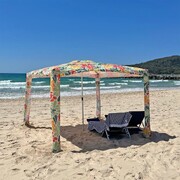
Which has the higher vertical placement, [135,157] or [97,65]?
[97,65]

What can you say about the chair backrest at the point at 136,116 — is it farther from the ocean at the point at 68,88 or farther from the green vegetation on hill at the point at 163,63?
the green vegetation on hill at the point at 163,63

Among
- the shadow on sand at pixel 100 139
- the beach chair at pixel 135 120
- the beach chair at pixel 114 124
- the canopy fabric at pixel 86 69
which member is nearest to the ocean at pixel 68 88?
the shadow on sand at pixel 100 139

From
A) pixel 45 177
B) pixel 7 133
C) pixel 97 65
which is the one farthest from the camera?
pixel 7 133

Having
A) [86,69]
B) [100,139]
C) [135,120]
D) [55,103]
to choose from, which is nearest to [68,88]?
[135,120]

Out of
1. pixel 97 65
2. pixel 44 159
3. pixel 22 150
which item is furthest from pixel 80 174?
pixel 97 65

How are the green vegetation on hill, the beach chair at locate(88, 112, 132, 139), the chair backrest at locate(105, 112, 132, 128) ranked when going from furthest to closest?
1. the green vegetation on hill
2. the chair backrest at locate(105, 112, 132, 128)
3. the beach chair at locate(88, 112, 132, 139)

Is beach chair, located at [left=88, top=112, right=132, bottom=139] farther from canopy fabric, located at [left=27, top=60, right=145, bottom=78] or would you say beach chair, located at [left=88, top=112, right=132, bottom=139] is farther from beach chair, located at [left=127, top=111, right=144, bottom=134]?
canopy fabric, located at [left=27, top=60, right=145, bottom=78]

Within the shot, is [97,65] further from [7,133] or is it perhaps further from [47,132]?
[7,133]

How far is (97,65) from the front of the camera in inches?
254

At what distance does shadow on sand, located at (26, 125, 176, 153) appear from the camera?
614 cm

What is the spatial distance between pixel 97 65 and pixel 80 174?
2.88m

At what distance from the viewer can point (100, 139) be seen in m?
6.70

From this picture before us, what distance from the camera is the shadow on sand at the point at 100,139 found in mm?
6137

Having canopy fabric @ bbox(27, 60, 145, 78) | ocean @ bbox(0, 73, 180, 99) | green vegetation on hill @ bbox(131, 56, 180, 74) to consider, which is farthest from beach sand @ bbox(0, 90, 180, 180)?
green vegetation on hill @ bbox(131, 56, 180, 74)
